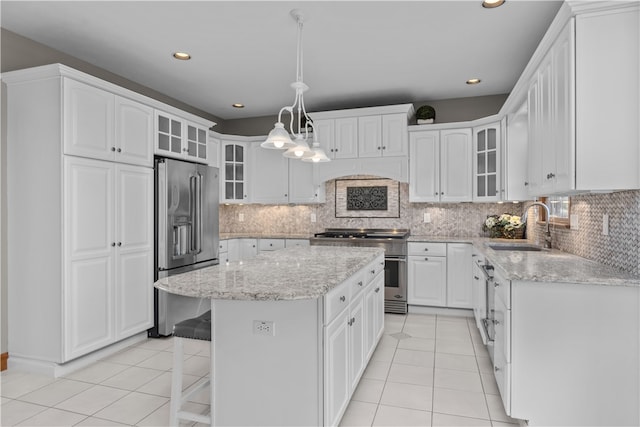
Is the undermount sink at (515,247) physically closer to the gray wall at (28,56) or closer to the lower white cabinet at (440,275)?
the lower white cabinet at (440,275)

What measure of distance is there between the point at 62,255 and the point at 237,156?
2.91m

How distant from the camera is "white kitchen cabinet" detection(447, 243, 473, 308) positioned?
4.26 m

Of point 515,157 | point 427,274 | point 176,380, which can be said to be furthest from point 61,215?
point 515,157

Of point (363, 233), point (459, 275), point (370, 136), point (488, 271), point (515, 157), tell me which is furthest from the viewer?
point (363, 233)

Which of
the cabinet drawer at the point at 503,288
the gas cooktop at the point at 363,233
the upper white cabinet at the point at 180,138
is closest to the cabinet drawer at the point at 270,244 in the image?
the gas cooktop at the point at 363,233

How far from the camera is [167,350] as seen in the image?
11.0 ft

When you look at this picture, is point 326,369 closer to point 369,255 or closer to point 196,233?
point 369,255

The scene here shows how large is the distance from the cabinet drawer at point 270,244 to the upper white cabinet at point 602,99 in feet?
11.6

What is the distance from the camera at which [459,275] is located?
4301mm

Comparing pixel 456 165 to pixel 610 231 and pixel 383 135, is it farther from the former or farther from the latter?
pixel 610 231

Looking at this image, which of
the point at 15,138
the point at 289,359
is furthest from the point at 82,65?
the point at 289,359

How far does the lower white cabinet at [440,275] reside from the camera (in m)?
4.29

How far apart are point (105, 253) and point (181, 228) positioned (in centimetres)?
81

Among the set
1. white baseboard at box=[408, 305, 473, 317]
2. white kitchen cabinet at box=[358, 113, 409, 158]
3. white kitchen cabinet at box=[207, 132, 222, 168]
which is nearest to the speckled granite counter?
white baseboard at box=[408, 305, 473, 317]
